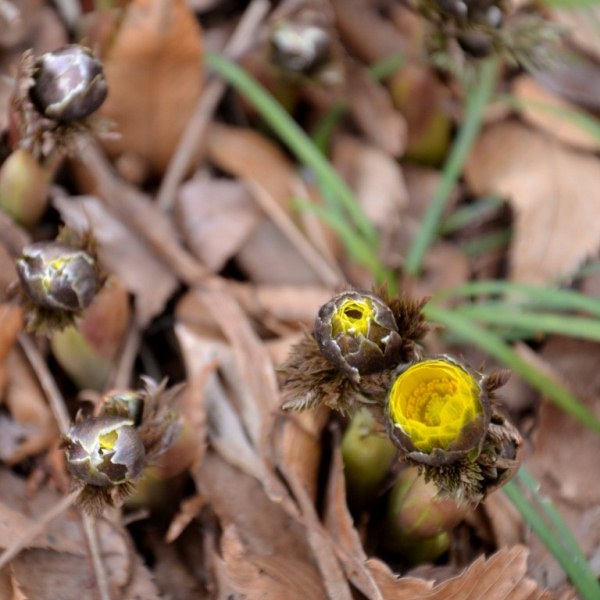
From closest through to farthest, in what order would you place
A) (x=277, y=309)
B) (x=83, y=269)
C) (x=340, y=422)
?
(x=83, y=269)
(x=340, y=422)
(x=277, y=309)

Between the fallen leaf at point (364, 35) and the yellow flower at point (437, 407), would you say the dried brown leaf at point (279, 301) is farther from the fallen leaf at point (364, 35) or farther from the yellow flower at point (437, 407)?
the fallen leaf at point (364, 35)

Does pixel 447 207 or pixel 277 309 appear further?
pixel 447 207

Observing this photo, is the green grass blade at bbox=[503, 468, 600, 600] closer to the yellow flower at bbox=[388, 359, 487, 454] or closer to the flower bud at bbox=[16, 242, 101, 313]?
the yellow flower at bbox=[388, 359, 487, 454]

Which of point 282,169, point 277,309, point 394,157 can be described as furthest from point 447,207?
point 277,309

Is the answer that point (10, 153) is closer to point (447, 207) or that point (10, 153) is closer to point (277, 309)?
point (277, 309)

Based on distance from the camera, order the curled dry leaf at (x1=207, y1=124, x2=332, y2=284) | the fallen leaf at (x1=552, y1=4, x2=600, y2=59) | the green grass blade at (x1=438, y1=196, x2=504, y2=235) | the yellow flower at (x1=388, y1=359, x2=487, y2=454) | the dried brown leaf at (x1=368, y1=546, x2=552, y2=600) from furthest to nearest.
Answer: the fallen leaf at (x1=552, y1=4, x2=600, y2=59) → the green grass blade at (x1=438, y1=196, x2=504, y2=235) → the curled dry leaf at (x1=207, y1=124, x2=332, y2=284) → the dried brown leaf at (x1=368, y1=546, x2=552, y2=600) → the yellow flower at (x1=388, y1=359, x2=487, y2=454)

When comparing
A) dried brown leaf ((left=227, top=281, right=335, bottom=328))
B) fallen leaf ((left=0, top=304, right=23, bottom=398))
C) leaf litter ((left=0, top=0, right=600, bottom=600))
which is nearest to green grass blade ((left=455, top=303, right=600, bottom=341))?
leaf litter ((left=0, top=0, right=600, bottom=600))
